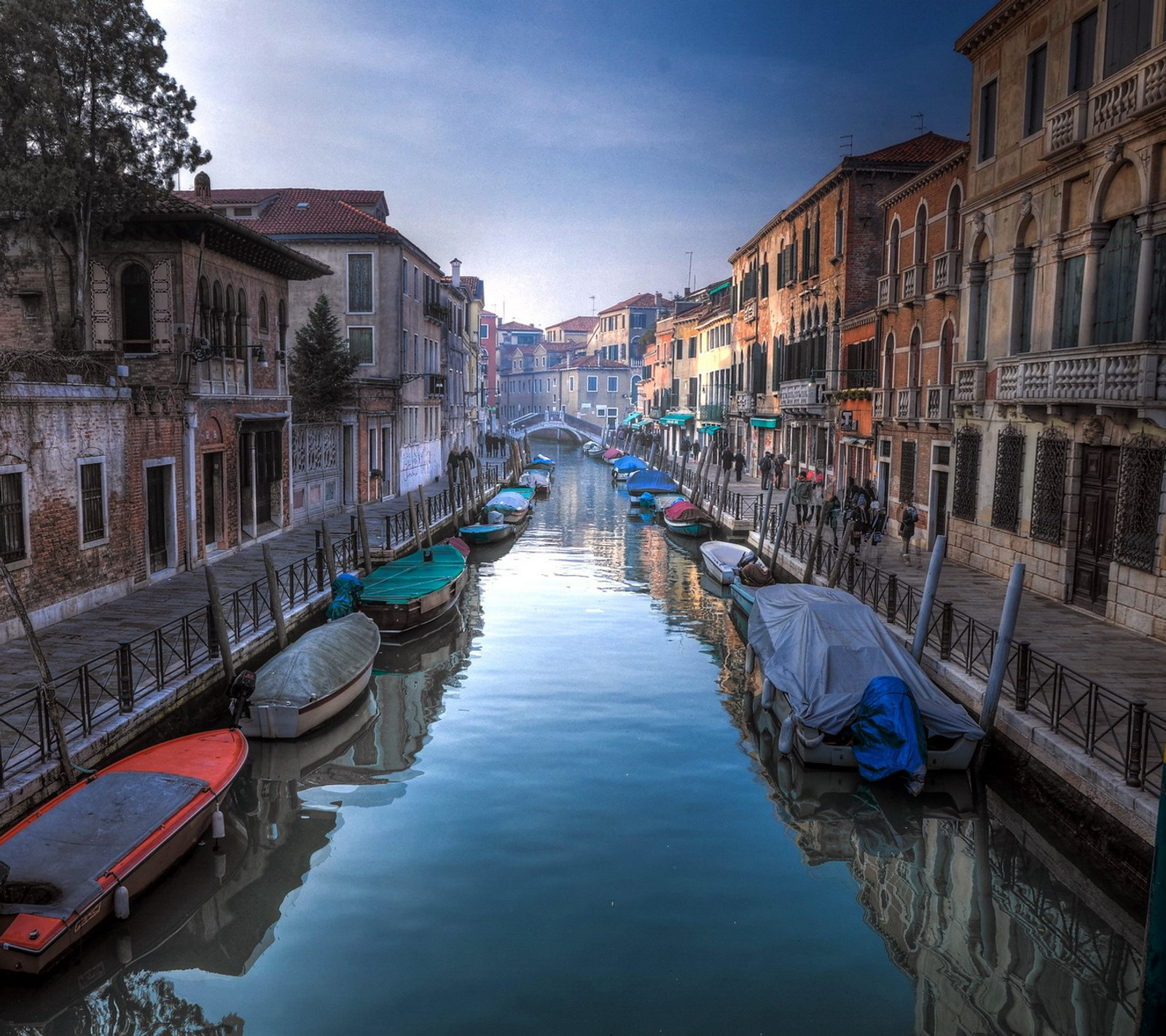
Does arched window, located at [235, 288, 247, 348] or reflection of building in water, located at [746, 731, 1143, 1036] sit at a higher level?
arched window, located at [235, 288, 247, 348]

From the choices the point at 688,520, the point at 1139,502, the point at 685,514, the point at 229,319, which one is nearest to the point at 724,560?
the point at 688,520

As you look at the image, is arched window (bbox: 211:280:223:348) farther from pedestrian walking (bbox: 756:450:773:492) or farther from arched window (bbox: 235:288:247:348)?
pedestrian walking (bbox: 756:450:773:492)

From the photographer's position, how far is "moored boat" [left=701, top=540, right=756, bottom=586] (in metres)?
23.5

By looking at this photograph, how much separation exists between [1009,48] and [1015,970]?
16456 millimetres

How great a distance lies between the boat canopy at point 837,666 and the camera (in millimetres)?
11328

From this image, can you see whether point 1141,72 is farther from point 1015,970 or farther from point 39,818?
point 39,818

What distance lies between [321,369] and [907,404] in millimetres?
17022

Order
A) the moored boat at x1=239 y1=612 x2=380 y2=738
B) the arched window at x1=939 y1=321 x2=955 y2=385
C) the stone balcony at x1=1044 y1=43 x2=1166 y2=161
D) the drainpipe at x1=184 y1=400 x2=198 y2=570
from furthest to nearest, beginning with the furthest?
1. the arched window at x1=939 y1=321 x2=955 y2=385
2. the drainpipe at x1=184 y1=400 x2=198 y2=570
3. the stone balcony at x1=1044 y1=43 x2=1166 y2=161
4. the moored boat at x1=239 y1=612 x2=380 y2=738

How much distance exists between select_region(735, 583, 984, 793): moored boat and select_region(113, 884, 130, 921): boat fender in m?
7.26

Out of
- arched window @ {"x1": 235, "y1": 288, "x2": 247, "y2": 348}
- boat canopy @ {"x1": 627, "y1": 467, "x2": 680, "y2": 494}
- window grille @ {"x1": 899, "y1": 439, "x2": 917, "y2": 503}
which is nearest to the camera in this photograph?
arched window @ {"x1": 235, "y1": 288, "x2": 247, "y2": 348}

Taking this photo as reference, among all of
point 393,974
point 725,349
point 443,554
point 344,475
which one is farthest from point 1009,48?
point 725,349

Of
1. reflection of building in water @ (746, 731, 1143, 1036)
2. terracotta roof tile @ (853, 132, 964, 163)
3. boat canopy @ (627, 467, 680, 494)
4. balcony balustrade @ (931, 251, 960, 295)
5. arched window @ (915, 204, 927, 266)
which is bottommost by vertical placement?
reflection of building in water @ (746, 731, 1143, 1036)

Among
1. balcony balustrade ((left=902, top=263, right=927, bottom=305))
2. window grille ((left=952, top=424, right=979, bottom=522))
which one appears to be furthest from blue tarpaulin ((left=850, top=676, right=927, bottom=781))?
balcony balustrade ((left=902, top=263, right=927, bottom=305))

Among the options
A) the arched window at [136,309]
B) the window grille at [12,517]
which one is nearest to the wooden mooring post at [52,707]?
the window grille at [12,517]
